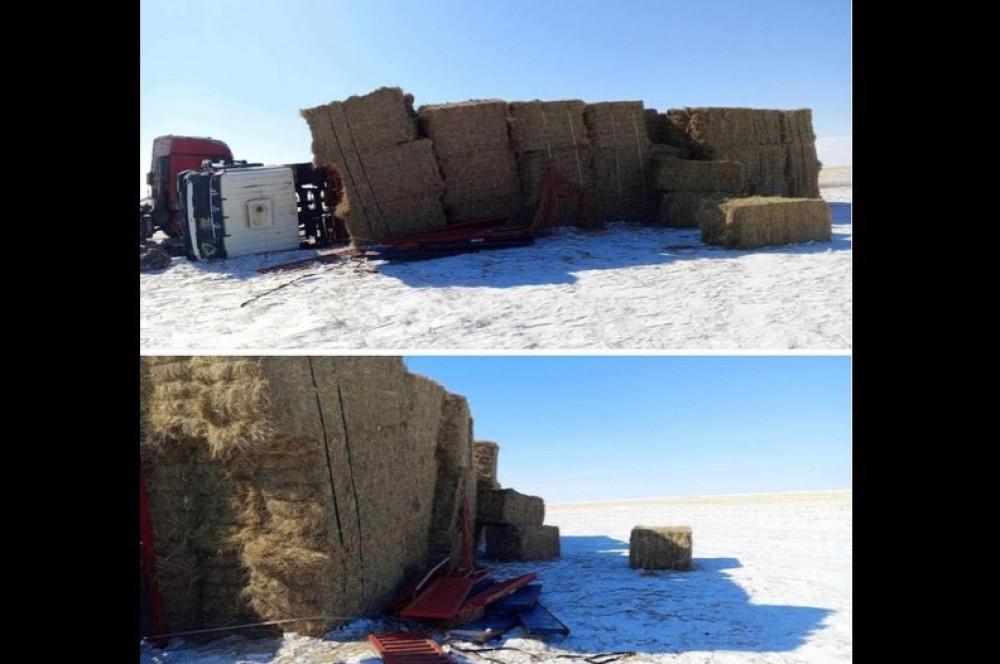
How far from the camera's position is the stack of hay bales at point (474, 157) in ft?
37.0

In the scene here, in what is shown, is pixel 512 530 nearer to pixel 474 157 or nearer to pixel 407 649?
pixel 407 649

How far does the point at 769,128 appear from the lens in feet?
45.6

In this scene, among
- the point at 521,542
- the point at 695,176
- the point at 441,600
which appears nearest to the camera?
the point at 441,600

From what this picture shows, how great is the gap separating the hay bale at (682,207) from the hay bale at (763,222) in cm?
142

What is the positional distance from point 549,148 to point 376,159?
8.19 feet

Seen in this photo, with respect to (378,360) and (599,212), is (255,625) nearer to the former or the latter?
(378,360)

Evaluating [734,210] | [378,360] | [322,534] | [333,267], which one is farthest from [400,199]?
[322,534]

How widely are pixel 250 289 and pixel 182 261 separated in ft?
7.79

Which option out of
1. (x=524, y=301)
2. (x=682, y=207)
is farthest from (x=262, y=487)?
(x=682, y=207)

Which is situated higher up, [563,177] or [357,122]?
[357,122]

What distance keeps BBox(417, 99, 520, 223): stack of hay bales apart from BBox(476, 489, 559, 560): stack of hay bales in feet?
12.3

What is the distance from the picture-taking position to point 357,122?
10734 mm

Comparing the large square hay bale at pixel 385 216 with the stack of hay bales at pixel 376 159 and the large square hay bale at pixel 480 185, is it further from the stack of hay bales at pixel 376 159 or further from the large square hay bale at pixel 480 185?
the large square hay bale at pixel 480 185

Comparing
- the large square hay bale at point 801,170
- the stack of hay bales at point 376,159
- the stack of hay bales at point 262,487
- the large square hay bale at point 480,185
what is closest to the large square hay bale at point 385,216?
the stack of hay bales at point 376,159
